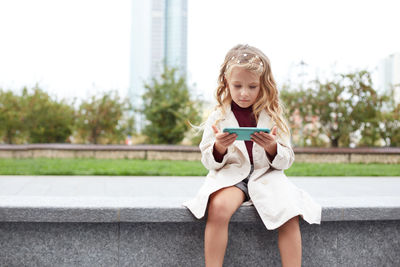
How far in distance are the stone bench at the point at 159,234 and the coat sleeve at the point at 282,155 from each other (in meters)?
0.32

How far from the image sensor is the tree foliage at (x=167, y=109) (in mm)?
11227

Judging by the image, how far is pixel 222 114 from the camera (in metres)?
2.58

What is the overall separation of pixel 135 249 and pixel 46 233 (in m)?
0.55

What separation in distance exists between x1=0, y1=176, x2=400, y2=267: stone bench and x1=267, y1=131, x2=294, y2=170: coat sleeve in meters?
0.32

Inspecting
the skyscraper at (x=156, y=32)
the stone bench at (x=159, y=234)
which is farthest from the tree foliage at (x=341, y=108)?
the skyscraper at (x=156, y=32)

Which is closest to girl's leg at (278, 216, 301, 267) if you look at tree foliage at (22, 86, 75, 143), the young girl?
the young girl

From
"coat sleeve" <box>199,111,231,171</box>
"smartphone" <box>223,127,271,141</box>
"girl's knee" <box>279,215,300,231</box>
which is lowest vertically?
"girl's knee" <box>279,215,300,231</box>

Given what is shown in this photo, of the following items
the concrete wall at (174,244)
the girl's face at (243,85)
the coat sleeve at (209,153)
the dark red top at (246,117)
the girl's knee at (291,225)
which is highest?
the girl's face at (243,85)

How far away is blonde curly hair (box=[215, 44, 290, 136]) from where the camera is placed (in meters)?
2.41

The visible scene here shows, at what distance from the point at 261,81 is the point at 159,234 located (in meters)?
1.17

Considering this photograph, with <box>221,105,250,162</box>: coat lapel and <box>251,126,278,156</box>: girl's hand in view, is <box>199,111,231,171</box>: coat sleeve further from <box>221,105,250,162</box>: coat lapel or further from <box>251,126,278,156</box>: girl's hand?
<box>251,126,278,156</box>: girl's hand

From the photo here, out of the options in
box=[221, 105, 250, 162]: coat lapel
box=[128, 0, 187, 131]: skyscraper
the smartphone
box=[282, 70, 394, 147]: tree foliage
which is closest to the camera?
the smartphone

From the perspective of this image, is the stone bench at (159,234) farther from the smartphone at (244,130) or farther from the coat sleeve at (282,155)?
the smartphone at (244,130)

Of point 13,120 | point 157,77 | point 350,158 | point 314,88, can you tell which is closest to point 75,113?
point 13,120
